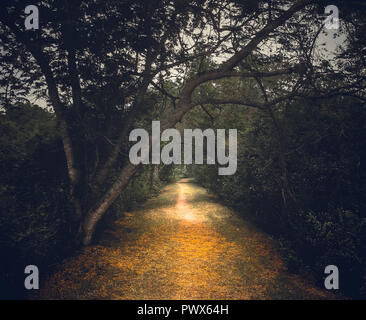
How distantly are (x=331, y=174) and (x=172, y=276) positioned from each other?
18.3ft

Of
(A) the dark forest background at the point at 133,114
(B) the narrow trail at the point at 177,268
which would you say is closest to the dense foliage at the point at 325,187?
(A) the dark forest background at the point at 133,114

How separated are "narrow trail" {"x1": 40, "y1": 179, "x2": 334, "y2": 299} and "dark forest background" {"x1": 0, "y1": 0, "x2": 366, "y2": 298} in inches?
27.0

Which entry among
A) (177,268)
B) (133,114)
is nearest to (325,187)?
(177,268)

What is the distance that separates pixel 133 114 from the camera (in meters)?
7.91

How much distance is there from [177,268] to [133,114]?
213 inches

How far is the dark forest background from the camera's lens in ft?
18.3

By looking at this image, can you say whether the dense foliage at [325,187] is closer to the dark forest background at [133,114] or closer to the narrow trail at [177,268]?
the dark forest background at [133,114]

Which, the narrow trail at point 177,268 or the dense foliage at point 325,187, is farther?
the dense foliage at point 325,187

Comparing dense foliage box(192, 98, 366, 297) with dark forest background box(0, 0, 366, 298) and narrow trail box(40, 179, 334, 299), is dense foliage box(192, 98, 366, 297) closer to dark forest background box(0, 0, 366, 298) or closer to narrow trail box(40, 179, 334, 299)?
dark forest background box(0, 0, 366, 298)

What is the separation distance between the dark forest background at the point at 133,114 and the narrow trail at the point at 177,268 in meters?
0.69

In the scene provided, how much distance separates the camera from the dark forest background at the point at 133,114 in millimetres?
5586

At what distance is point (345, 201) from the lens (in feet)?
19.9
